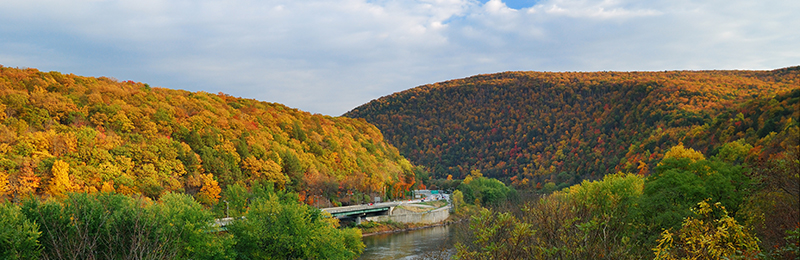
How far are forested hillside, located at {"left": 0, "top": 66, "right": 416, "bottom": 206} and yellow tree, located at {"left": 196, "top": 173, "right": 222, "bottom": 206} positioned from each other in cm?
14

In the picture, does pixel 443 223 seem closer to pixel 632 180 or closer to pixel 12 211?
pixel 632 180

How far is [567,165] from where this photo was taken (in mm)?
154500

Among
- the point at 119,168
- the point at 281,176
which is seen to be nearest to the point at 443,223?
the point at 281,176

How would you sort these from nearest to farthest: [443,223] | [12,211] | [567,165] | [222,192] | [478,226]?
1. [478,226]
2. [12,211]
3. [222,192]
4. [443,223]
5. [567,165]

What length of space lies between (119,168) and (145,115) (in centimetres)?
1639

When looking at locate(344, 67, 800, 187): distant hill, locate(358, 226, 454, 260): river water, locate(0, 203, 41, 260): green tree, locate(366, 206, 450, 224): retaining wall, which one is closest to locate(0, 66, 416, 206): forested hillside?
locate(366, 206, 450, 224): retaining wall

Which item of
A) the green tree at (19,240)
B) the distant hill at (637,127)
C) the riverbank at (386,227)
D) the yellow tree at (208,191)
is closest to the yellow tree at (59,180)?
the yellow tree at (208,191)

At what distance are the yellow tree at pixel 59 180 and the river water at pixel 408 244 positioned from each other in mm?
32969

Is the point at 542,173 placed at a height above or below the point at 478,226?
below

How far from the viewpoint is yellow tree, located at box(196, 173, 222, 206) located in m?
70.5

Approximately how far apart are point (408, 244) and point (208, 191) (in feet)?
93.5

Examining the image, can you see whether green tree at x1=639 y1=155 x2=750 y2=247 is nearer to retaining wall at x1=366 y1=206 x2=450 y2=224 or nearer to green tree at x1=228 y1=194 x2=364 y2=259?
green tree at x1=228 y1=194 x2=364 y2=259

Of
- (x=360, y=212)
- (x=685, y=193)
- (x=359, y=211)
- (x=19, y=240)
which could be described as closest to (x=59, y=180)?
(x=19, y=240)

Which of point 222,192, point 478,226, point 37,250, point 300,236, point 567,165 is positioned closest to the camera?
point 478,226
